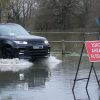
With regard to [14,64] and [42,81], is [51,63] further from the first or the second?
[42,81]

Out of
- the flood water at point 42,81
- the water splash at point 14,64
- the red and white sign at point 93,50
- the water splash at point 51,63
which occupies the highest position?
the red and white sign at point 93,50

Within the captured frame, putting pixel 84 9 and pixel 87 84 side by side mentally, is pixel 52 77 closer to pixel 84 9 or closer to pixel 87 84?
Result: pixel 87 84

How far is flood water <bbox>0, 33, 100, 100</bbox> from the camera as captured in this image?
12.2 meters

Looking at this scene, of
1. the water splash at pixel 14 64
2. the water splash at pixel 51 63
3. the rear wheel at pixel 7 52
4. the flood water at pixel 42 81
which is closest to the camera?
the flood water at pixel 42 81

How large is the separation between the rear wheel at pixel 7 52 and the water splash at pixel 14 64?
38 cm

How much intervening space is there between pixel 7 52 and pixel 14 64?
1094mm

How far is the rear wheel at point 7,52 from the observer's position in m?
20.8

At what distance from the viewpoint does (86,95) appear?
40.2ft

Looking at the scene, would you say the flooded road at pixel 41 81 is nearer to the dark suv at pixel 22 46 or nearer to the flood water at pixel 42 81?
the flood water at pixel 42 81

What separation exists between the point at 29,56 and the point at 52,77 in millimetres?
5017

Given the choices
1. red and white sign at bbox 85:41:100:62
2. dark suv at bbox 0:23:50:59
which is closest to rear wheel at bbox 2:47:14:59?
dark suv at bbox 0:23:50:59

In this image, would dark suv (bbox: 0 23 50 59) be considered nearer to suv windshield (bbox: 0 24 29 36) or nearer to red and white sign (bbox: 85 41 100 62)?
suv windshield (bbox: 0 24 29 36)

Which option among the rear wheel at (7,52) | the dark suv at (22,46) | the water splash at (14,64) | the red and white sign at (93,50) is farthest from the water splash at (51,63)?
the red and white sign at (93,50)

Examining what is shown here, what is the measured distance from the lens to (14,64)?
20016 mm
